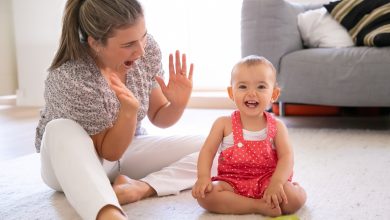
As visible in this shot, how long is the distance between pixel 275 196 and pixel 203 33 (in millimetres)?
2490

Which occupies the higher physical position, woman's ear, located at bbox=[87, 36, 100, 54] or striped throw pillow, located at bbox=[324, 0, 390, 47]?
woman's ear, located at bbox=[87, 36, 100, 54]

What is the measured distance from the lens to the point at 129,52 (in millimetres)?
1026

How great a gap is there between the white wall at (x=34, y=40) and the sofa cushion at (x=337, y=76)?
1.98 metres

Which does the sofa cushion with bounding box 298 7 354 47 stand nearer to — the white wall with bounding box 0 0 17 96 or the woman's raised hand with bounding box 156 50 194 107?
the woman's raised hand with bounding box 156 50 194 107

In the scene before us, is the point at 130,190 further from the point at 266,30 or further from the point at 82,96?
the point at 266,30

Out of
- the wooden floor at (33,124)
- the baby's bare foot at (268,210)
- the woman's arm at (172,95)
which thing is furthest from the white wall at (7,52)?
the baby's bare foot at (268,210)

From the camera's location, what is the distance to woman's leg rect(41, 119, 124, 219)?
838 mm

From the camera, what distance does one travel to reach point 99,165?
3.02 ft

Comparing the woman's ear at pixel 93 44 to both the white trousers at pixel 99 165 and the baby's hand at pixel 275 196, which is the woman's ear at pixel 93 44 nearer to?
the white trousers at pixel 99 165

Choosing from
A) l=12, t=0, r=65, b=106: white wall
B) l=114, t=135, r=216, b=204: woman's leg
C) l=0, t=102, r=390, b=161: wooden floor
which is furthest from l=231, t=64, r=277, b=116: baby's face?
l=12, t=0, r=65, b=106: white wall

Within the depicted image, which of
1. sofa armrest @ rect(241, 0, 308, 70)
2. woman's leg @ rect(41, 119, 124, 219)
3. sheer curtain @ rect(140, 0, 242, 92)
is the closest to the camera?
woman's leg @ rect(41, 119, 124, 219)

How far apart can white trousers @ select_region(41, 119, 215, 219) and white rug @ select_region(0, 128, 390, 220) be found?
0.05 metres

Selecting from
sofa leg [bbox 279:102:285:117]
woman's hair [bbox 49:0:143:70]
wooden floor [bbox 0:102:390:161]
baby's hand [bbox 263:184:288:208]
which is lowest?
wooden floor [bbox 0:102:390:161]

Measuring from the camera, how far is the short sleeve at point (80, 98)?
41.0 inches
